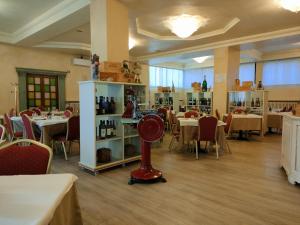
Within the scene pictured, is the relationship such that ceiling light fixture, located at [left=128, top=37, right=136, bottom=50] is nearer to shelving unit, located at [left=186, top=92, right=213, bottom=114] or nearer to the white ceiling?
the white ceiling

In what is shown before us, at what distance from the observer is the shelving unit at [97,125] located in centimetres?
356

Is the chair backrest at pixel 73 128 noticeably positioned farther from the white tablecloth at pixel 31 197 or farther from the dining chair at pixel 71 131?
the white tablecloth at pixel 31 197

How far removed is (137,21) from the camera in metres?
5.61

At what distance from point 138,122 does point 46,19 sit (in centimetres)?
394

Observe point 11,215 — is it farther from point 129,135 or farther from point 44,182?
point 129,135

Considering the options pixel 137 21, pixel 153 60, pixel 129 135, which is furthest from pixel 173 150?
pixel 153 60

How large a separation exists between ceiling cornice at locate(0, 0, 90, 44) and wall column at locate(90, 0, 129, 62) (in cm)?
39

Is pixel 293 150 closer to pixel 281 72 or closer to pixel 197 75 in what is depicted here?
pixel 281 72

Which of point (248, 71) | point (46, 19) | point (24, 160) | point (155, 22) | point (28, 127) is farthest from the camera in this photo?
point (248, 71)

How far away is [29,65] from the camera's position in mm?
7672

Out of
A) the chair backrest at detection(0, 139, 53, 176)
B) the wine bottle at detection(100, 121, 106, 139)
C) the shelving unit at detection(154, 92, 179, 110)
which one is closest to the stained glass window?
the shelving unit at detection(154, 92, 179, 110)

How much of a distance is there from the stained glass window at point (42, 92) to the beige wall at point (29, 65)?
0.40 m

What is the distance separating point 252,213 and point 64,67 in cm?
800

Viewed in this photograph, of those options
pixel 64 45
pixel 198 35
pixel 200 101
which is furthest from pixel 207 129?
pixel 64 45
